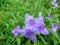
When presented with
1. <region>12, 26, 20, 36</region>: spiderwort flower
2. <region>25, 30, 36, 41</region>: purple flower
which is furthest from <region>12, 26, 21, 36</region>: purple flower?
<region>25, 30, 36, 41</region>: purple flower

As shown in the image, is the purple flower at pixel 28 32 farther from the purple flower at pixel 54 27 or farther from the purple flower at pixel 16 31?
the purple flower at pixel 54 27

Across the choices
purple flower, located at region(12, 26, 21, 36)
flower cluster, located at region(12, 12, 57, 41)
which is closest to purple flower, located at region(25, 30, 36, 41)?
flower cluster, located at region(12, 12, 57, 41)

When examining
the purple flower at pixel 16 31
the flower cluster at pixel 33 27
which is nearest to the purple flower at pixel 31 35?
the flower cluster at pixel 33 27

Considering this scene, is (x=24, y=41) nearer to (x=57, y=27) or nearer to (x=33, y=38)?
(x=33, y=38)

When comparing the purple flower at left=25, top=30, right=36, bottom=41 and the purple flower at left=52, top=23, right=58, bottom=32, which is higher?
the purple flower at left=52, top=23, right=58, bottom=32

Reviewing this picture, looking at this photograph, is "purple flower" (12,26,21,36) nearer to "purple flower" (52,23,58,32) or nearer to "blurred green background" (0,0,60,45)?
"blurred green background" (0,0,60,45)

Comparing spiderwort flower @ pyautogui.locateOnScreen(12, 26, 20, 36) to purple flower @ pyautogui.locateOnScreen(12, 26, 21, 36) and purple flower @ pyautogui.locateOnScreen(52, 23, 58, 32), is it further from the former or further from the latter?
purple flower @ pyautogui.locateOnScreen(52, 23, 58, 32)

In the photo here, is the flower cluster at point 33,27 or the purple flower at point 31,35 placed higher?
the flower cluster at point 33,27

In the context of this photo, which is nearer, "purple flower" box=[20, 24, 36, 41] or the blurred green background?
"purple flower" box=[20, 24, 36, 41]
